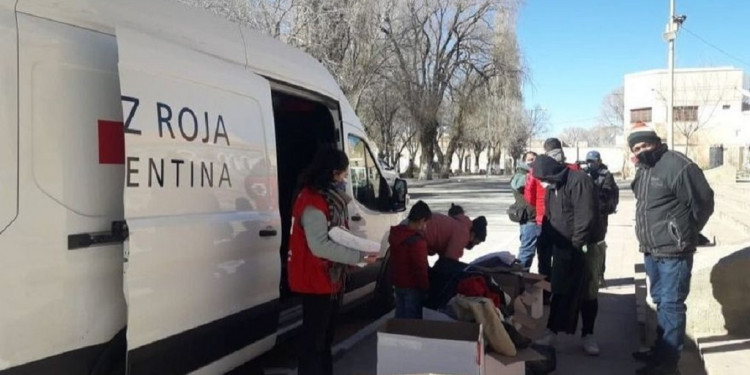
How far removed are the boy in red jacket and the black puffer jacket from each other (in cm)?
159

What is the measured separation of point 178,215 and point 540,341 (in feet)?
10.6

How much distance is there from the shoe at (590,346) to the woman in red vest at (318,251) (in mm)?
2470

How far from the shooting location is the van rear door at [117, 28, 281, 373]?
307cm

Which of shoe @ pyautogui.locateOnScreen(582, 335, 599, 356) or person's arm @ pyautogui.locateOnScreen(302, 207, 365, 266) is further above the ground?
person's arm @ pyautogui.locateOnScreen(302, 207, 365, 266)

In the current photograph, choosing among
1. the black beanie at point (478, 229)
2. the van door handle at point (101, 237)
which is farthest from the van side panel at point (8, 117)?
the black beanie at point (478, 229)

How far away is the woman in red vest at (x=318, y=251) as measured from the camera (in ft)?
12.5

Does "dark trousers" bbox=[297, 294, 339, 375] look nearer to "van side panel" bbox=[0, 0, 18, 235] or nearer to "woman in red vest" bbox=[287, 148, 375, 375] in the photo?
"woman in red vest" bbox=[287, 148, 375, 375]

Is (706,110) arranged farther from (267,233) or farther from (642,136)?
(267,233)

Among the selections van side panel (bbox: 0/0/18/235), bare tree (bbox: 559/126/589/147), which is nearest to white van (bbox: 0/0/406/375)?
van side panel (bbox: 0/0/18/235)

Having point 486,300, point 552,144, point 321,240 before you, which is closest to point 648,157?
point 552,144

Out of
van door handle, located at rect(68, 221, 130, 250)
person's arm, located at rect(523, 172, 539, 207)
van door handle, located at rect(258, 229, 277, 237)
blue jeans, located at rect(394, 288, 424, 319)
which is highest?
person's arm, located at rect(523, 172, 539, 207)

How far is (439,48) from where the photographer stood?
34.3 metres

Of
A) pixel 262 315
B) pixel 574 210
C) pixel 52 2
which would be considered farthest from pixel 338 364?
pixel 52 2

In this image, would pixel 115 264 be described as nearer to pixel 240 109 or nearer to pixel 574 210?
pixel 240 109
